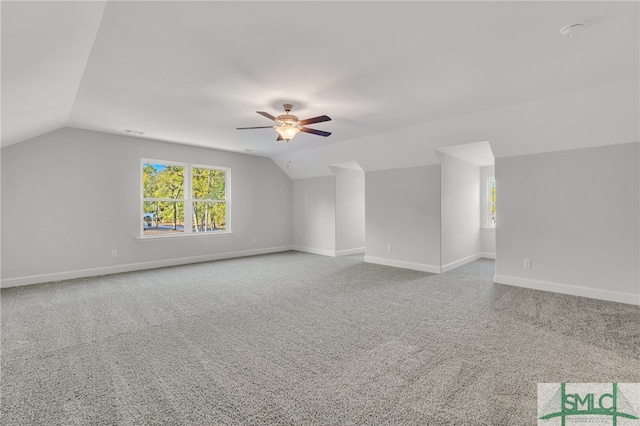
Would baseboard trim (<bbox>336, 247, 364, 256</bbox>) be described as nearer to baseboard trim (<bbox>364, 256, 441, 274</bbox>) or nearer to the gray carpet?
baseboard trim (<bbox>364, 256, 441, 274</bbox>)

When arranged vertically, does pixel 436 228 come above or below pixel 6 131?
below

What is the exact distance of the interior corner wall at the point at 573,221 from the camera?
3645 mm

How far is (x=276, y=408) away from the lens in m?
1.82

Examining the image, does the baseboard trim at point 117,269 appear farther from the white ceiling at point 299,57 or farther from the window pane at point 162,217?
the white ceiling at point 299,57

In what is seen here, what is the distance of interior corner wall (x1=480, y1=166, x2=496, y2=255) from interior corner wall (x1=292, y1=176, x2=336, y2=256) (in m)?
3.50

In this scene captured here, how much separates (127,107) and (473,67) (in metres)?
4.15

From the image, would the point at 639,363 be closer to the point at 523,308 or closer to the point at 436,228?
the point at 523,308

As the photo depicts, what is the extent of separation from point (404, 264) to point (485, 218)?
266 cm

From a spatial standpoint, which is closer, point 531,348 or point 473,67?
point 531,348

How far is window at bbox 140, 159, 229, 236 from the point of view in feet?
19.6

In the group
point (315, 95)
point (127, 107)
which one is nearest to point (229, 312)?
point (315, 95)

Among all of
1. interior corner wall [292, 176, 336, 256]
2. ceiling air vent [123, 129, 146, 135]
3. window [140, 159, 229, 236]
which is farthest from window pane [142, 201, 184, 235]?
interior corner wall [292, 176, 336, 256]

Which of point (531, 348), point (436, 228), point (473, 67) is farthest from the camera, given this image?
point (436, 228)

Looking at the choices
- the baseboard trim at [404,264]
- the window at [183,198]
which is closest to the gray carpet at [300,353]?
the baseboard trim at [404,264]
